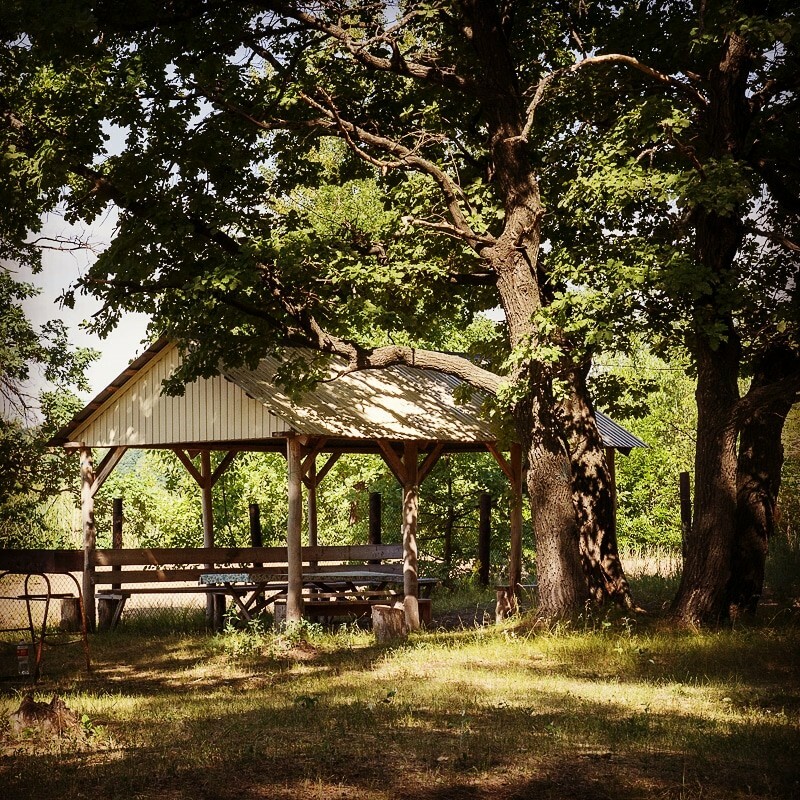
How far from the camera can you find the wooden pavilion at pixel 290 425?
52.5ft

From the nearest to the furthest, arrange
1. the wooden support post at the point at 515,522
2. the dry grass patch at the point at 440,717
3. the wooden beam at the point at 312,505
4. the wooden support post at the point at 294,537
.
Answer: the dry grass patch at the point at 440,717 < the wooden support post at the point at 294,537 < the wooden support post at the point at 515,522 < the wooden beam at the point at 312,505

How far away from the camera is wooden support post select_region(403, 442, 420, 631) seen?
658 inches

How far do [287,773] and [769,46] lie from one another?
1165cm

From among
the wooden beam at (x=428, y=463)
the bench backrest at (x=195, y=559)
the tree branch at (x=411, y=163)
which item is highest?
the tree branch at (x=411, y=163)

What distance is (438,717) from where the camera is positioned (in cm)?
915

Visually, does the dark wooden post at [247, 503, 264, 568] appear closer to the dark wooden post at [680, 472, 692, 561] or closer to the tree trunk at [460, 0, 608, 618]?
the dark wooden post at [680, 472, 692, 561]

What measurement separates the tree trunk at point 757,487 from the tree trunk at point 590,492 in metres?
1.67

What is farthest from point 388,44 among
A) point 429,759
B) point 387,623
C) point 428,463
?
point 429,759

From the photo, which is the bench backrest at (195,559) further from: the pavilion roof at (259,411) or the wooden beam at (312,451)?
the pavilion roof at (259,411)

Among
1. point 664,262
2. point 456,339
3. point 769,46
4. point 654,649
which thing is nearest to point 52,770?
point 654,649

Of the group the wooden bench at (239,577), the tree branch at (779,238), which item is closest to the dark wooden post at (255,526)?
the wooden bench at (239,577)

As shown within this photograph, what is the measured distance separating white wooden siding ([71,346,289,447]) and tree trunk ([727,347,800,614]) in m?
6.95

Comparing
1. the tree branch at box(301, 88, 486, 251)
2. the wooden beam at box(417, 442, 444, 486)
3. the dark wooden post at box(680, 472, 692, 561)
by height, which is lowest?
the dark wooden post at box(680, 472, 692, 561)

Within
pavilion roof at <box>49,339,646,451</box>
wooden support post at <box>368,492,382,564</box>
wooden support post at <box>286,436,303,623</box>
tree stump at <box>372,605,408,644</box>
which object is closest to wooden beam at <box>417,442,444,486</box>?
pavilion roof at <box>49,339,646,451</box>
